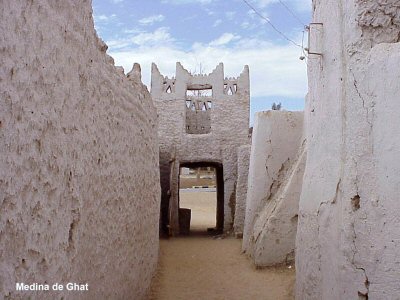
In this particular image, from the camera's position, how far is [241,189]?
12.0m

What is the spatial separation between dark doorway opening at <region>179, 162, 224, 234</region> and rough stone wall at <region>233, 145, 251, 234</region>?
2.08 metres

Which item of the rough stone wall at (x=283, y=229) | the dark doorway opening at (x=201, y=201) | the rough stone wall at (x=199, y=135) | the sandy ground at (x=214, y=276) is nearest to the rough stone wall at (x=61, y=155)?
the sandy ground at (x=214, y=276)

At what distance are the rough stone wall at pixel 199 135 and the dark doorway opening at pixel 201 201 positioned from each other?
94 centimetres

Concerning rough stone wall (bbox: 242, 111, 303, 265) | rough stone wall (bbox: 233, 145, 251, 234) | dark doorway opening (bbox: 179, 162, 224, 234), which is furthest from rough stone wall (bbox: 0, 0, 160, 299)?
dark doorway opening (bbox: 179, 162, 224, 234)

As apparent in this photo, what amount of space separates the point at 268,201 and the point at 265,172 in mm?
598

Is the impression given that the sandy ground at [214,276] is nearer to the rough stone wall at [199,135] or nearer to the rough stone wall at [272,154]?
the rough stone wall at [272,154]

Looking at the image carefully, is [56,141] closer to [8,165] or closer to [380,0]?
[8,165]

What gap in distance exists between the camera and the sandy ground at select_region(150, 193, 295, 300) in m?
6.72

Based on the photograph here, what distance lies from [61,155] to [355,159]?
2524 millimetres

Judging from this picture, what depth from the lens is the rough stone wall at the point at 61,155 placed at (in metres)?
2.14

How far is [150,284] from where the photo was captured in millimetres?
6605

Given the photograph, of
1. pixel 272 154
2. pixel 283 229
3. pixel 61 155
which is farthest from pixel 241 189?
pixel 61 155

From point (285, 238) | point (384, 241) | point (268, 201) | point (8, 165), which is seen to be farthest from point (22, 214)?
point (268, 201)

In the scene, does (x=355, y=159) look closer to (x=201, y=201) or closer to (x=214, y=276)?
(x=214, y=276)
